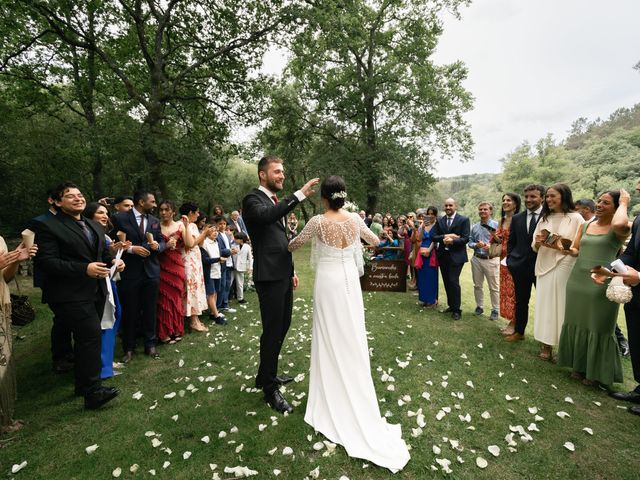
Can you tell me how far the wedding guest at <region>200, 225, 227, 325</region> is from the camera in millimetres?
6996

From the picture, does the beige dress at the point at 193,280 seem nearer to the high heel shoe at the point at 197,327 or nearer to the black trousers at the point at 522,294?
the high heel shoe at the point at 197,327

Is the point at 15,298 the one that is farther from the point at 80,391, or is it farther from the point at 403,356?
the point at 403,356

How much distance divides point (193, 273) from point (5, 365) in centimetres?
313

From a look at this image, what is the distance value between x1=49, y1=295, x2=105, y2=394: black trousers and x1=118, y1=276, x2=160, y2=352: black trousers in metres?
1.35

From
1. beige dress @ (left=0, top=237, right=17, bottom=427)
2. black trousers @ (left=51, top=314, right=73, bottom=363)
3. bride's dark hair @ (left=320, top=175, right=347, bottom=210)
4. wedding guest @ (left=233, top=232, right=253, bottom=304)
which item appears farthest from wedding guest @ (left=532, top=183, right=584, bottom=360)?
black trousers @ (left=51, top=314, right=73, bottom=363)

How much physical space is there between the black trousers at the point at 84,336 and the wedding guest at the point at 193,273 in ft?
8.23

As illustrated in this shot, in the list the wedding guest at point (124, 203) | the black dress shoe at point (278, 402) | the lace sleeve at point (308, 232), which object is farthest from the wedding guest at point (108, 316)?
the lace sleeve at point (308, 232)

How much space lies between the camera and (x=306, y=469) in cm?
283

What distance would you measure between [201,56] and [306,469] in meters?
15.5

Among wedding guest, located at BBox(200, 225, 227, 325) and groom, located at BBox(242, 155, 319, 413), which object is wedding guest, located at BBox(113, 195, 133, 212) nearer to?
wedding guest, located at BBox(200, 225, 227, 325)

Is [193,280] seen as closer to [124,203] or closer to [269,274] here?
[124,203]

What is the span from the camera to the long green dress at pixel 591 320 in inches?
163

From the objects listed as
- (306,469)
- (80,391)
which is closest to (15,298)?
(80,391)

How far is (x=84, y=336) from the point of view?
3.68 meters
